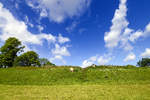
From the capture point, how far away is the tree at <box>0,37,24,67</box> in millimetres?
42584

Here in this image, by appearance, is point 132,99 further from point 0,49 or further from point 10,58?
point 0,49

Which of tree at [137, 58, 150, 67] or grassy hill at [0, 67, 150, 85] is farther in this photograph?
tree at [137, 58, 150, 67]

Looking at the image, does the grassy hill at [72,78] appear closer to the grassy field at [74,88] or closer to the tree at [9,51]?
the grassy field at [74,88]

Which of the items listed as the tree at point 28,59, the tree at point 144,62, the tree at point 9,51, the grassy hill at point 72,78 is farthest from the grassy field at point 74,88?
the tree at point 144,62

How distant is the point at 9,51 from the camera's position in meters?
43.6

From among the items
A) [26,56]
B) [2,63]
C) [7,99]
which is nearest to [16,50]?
[2,63]

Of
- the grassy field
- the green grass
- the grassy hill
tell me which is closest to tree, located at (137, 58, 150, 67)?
the grassy hill

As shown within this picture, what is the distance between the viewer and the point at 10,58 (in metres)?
43.7

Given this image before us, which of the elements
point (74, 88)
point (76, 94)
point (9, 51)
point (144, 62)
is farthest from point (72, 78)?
point (144, 62)

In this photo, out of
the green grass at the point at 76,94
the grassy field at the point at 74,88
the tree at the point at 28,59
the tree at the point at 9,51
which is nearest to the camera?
the green grass at the point at 76,94

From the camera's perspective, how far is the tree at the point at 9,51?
140 feet

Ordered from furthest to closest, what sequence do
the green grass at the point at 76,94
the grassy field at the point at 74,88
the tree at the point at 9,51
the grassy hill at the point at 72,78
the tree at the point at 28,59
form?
the tree at the point at 28,59
the tree at the point at 9,51
the grassy hill at the point at 72,78
the grassy field at the point at 74,88
the green grass at the point at 76,94

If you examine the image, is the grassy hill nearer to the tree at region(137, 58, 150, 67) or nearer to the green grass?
the green grass

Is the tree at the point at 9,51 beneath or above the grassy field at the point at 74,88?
above
